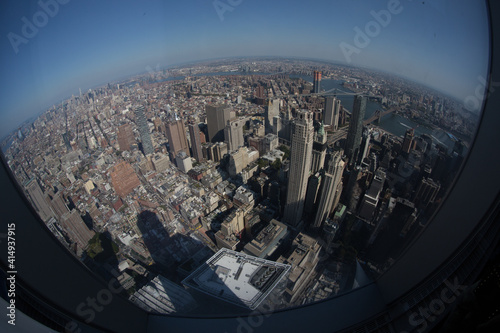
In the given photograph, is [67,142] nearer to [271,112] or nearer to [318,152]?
[318,152]

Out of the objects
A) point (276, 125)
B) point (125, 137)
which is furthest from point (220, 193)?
point (276, 125)

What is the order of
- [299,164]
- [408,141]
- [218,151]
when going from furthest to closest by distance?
[218,151] → [408,141] → [299,164]

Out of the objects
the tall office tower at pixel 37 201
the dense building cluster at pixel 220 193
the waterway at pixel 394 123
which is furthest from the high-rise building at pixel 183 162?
the tall office tower at pixel 37 201

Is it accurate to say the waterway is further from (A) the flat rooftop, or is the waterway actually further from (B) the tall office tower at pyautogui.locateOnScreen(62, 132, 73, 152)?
(A) the flat rooftop

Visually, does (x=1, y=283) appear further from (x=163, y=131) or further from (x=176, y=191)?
(x=163, y=131)

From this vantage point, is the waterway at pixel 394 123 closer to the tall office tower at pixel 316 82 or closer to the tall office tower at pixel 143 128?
the tall office tower at pixel 316 82

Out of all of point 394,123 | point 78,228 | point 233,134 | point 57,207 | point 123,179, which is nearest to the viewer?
point 57,207
